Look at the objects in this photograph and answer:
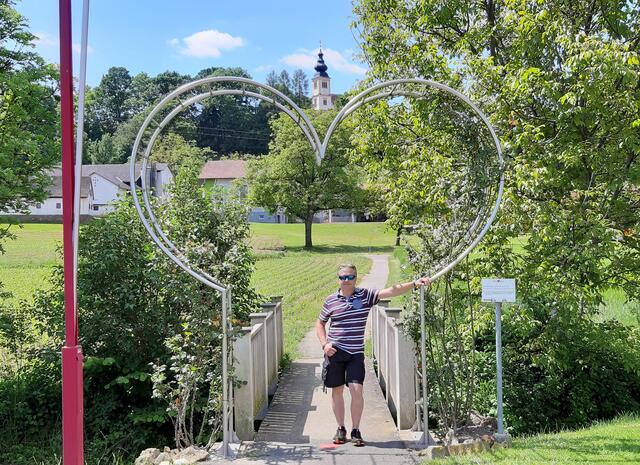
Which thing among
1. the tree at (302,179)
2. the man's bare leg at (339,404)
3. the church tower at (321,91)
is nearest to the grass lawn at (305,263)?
the tree at (302,179)

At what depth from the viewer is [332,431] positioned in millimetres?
6293

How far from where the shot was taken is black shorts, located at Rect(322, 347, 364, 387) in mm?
5461

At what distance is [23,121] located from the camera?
26.4ft

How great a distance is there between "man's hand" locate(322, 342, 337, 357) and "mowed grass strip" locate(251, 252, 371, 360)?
492 cm

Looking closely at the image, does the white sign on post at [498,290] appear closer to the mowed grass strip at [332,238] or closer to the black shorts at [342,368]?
the black shorts at [342,368]

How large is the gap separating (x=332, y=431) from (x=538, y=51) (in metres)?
5.11

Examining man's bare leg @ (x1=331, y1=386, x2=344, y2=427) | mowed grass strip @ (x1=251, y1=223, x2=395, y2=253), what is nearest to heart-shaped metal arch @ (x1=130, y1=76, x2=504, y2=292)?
man's bare leg @ (x1=331, y1=386, x2=344, y2=427)

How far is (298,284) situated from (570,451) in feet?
54.3

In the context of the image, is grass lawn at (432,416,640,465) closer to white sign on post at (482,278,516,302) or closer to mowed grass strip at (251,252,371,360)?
white sign on post at (482,278,516,302)

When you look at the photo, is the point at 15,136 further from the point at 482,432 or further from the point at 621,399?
the point at 621,399

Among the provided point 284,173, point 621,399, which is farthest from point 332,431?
point 284,173

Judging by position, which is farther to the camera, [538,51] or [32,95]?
[32,95]

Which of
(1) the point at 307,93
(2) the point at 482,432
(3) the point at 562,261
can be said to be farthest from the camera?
(1) the point at 307,93

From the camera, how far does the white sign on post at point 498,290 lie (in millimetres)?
5250
